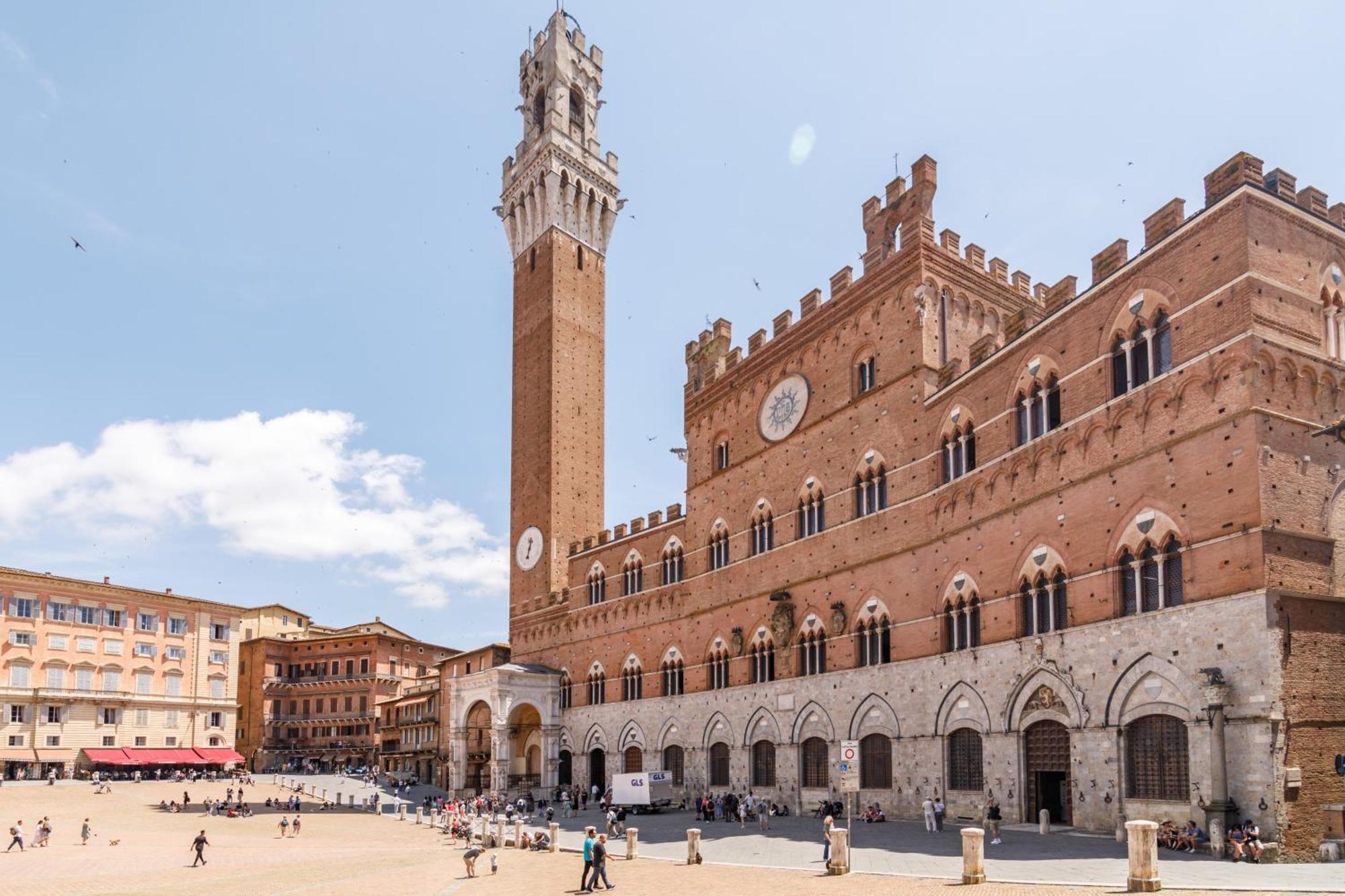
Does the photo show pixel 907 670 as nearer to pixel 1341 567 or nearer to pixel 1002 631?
pixel 1002 631

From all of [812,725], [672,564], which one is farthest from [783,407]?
[812,725]

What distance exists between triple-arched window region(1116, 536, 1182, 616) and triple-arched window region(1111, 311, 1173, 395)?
3956mm

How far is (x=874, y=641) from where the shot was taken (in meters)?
35.7

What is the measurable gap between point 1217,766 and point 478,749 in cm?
4701

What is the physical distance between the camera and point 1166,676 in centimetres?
2425

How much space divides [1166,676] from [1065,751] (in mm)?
4240

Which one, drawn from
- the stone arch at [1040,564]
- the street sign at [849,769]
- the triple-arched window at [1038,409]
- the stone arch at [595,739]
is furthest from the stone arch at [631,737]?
the street sign at [849,769]

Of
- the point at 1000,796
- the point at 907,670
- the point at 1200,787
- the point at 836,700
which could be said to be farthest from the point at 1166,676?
the point at 836,700

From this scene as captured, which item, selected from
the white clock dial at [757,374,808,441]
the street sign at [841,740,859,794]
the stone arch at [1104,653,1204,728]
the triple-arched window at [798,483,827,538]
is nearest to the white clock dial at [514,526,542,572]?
the white clock dial at [757,374,808,441]

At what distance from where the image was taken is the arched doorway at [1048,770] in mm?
27609

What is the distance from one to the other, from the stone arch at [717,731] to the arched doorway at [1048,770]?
51.3ft

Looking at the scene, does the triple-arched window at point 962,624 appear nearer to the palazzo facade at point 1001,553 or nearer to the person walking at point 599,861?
the palazzo facade at point 1001,553

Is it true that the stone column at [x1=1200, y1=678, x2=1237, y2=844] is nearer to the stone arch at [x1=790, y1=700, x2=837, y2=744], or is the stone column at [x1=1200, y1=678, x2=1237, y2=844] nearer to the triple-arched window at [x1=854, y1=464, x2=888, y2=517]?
the triple-arched window at [x1=854, y1=464, x2=888, y2=517]

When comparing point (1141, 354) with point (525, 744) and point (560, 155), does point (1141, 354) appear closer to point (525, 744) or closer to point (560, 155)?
point (525, 744)
